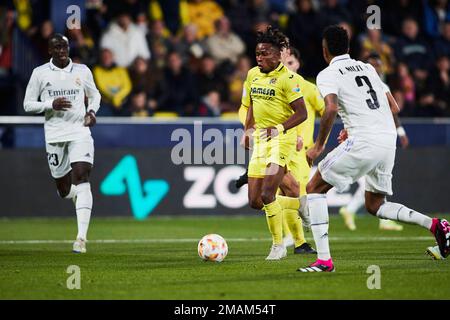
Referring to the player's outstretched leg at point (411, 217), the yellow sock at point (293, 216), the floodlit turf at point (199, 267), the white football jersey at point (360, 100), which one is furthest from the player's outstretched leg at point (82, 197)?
the white football jersey at point (360, 100)

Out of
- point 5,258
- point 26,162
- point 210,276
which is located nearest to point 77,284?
point 210,276

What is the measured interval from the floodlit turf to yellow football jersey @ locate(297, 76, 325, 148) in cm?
142

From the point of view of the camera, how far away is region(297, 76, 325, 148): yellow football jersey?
12.1 metres

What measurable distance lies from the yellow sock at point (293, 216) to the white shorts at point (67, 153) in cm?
245

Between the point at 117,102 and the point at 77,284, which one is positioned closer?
the point at 77,284

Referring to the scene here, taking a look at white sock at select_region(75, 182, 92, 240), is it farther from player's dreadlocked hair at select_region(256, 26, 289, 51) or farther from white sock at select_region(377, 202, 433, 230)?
white sock at select_region(377, 202, 433, 230)

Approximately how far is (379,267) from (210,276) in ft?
5.85

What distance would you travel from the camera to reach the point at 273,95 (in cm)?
1072

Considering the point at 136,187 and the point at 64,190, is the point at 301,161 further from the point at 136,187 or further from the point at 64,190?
the point at 136,187

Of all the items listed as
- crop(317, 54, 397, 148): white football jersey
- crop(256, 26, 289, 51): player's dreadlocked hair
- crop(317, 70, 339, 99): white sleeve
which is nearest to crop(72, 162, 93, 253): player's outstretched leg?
crop(256, 26, 289, 51): player's dreadlocked hair

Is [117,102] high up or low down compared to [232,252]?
up

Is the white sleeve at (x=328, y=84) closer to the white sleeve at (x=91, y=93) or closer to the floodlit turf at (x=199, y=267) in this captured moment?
the floodlit turf at (x=199, y=267)
